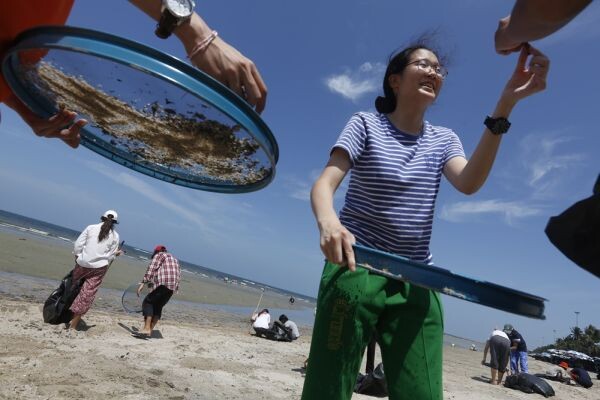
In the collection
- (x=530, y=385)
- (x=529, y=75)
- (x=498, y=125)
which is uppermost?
(x=529, y=75)

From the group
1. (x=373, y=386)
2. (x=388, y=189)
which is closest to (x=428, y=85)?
(x=388, y=189)

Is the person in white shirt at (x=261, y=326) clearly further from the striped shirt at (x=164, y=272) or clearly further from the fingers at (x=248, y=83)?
the fingers at (x=248, y=83)

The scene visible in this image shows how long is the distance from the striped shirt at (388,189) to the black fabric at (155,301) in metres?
7.61

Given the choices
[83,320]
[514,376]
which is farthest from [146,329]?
[514,376]

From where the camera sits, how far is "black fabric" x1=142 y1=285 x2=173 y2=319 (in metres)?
8.61

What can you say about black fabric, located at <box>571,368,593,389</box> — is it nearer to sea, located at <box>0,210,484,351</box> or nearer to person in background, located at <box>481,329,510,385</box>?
person in background, located at <box>481,329,510,385</box>

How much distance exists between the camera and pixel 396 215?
1994mm

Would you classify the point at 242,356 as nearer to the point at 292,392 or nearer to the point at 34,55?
the point at 292,392

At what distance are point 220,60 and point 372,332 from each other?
1328 mm

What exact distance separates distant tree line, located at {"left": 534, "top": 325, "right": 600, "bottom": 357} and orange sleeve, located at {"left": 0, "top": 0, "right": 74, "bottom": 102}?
Answer: 55909 millimetres

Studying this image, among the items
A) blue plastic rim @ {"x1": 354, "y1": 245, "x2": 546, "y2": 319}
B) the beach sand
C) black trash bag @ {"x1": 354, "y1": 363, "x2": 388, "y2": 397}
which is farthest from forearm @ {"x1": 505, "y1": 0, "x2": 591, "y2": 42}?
black trash bag @ {"x1": 354, "y1": 363, "x2": 388, "y2": 397}

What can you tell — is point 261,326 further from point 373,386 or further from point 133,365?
point 133,365

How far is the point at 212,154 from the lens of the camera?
1.99 meters

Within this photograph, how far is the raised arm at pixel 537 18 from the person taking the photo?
1.11 meters
